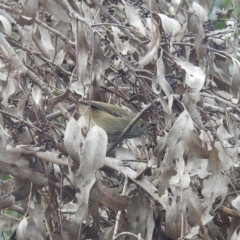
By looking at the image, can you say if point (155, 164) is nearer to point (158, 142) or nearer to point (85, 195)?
point (158, 142)

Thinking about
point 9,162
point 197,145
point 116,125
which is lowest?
point 116,125

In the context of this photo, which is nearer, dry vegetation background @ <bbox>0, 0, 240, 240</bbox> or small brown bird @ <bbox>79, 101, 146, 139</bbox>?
dry vegetation background @ <bbox>0, 0, 240, 240</bbox>

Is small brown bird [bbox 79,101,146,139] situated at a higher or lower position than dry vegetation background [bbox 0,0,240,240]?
lower

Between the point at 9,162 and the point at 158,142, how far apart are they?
41cm

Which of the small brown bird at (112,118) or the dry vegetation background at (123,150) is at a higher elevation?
the dry vegetation background at (123,150)

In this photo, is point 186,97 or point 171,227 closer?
point 171,227

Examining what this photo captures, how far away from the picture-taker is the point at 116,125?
2.12 m

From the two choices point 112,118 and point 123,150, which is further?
point 112,118

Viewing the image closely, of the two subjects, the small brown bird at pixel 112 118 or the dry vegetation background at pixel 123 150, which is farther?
the small brown bird at pixel 112 118

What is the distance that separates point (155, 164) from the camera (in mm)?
1532

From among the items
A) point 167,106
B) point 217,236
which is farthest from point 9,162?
point 217,236

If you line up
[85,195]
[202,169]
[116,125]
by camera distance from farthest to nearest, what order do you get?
1. [116,125]
2. [202,169]
3. [85,195]

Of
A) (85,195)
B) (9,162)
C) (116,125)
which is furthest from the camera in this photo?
(116,125)

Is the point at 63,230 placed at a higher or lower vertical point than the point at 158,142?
lower
